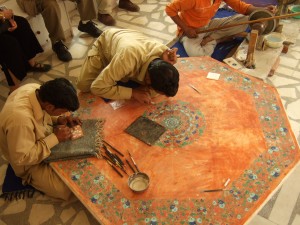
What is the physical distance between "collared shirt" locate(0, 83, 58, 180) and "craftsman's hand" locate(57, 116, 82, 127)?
0.20 meters

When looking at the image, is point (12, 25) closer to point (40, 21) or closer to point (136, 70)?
point (40, 21)

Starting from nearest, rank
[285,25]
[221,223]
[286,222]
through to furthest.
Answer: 1. [221,223]
2. [286,222]
3. [285,25]

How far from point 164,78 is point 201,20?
1.89 m

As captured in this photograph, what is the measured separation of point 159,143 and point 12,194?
1.50 metres

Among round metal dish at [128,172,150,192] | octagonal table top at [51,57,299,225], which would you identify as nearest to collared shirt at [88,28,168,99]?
octagonal table top at [51,57,299,225]

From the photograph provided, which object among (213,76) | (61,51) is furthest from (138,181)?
(61,51)

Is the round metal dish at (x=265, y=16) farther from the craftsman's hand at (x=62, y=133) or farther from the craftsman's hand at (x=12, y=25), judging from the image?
the craftsman's hand at (x=12, y=25)

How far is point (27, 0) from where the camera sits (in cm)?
402

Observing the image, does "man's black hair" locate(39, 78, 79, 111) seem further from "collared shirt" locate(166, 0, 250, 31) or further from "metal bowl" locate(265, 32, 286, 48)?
"metal bowl" locate(265, 32, 286, 48)

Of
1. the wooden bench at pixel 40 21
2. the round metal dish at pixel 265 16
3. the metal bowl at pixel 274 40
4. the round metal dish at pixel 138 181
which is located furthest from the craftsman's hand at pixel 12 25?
the metal bowl at pixel 274 40

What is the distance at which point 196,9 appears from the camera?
12.4 ft

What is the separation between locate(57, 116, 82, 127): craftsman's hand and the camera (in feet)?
8.50

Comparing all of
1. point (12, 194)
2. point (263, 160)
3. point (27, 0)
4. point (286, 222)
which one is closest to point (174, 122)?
point (263, 160)

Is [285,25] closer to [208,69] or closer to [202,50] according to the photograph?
[202,50]
